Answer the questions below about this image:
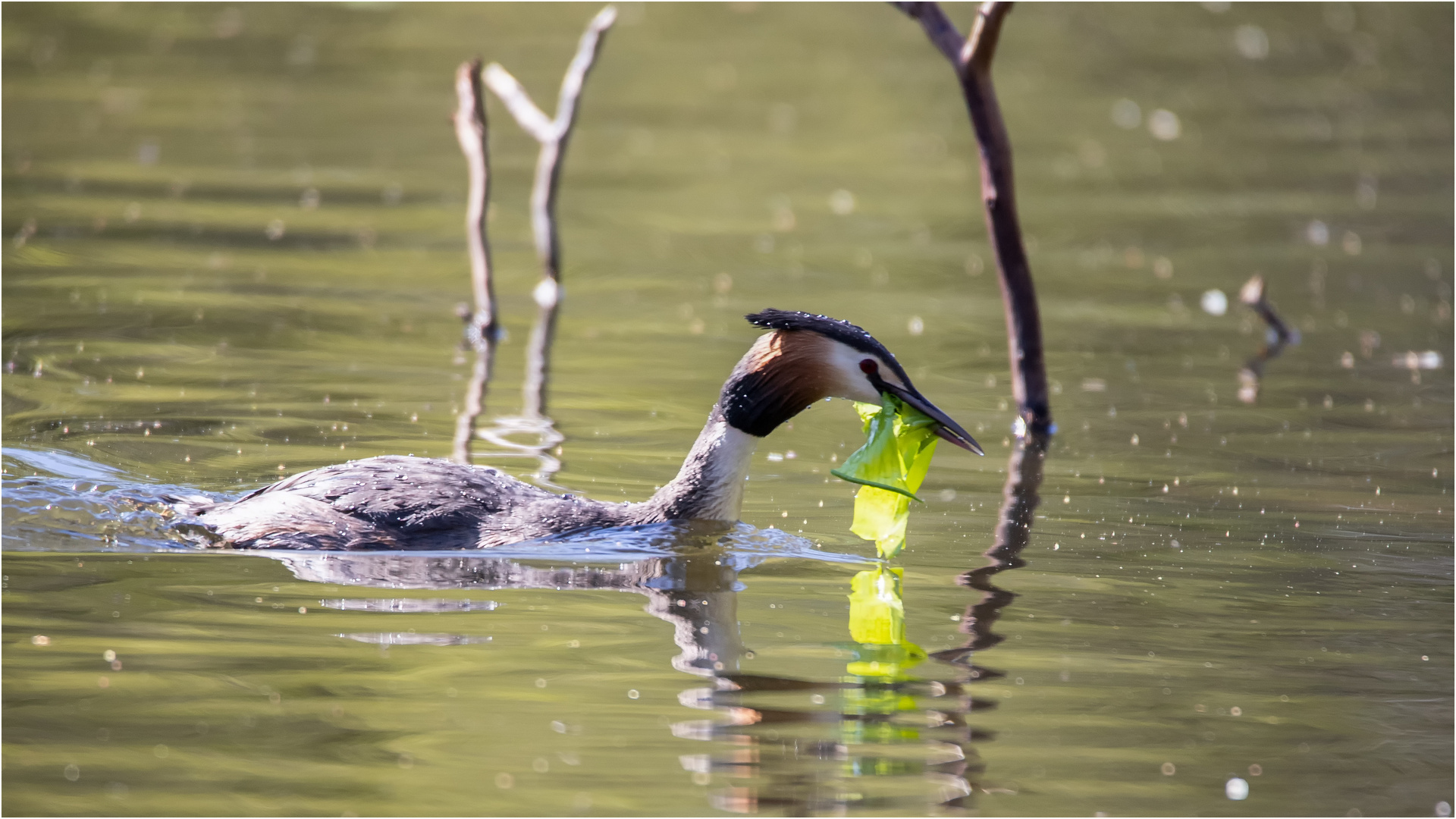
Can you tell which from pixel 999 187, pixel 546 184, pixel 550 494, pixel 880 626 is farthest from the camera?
pixel 546 184

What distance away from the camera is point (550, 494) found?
27.7ft

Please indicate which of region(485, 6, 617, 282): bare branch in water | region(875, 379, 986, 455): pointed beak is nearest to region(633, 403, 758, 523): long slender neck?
region(875, 379, 986, 455): pointed beak

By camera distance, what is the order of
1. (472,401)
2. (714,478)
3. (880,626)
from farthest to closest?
(472,401)
(714,478)
(880,626)

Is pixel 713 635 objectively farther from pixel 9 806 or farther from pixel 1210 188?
pixel 1210 188

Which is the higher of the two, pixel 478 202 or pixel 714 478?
pixel 478 202

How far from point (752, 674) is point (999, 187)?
15.5 feet

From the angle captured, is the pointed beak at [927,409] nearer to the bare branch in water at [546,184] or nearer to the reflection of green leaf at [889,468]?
the reflection of green leaf at [889,468]

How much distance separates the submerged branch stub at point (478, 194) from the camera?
44.3ft

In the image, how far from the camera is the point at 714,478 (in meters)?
8.22

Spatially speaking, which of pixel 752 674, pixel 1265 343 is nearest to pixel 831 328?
pixel 752 674

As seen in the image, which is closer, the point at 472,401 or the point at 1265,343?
the point at 472,401

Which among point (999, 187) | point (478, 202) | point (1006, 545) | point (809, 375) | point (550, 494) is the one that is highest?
point (478, 202)

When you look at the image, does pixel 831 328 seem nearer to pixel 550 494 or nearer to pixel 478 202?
pixel 550 494

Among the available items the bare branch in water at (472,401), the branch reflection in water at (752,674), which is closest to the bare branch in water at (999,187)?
the branch reflection in water at (752,674)
